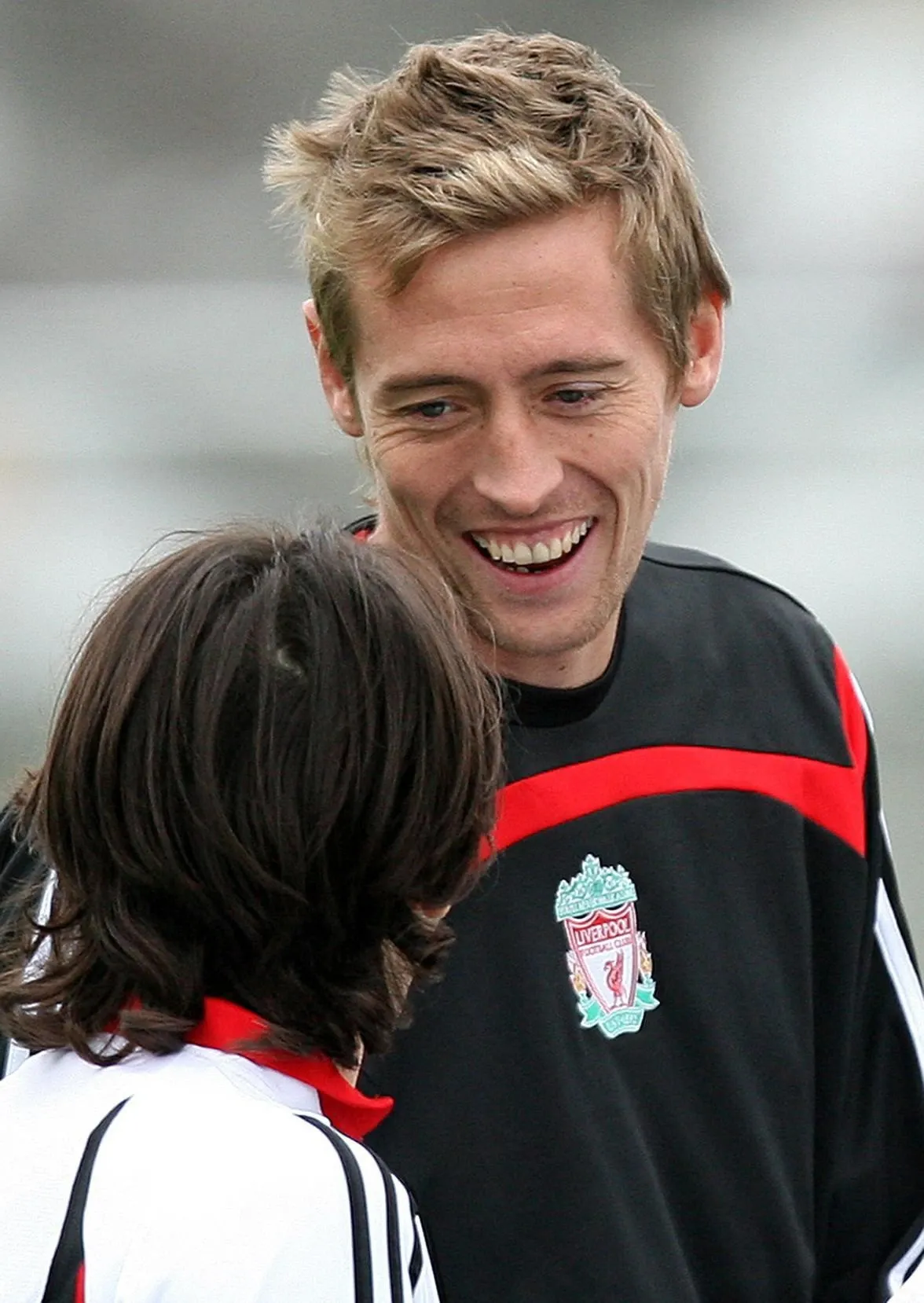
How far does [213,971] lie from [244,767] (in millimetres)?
146

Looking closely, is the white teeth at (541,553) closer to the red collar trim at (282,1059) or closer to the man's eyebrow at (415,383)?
the man's eyebrow at (415,383)

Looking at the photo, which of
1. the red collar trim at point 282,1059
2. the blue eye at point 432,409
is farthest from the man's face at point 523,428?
the red collar trim at point 282,1059

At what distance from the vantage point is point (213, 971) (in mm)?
1388

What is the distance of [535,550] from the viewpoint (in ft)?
6.06

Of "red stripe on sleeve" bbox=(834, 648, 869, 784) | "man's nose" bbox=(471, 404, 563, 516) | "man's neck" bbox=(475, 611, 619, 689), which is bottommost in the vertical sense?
"red stripe on sleeve" bbox=(834, 648, 869, 784)

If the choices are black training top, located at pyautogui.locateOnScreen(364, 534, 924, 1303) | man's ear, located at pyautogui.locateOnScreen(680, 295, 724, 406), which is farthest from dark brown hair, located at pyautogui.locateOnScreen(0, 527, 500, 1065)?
man's ear, located at pyautogui.locateOnScreen(680, 295, 724, 406)

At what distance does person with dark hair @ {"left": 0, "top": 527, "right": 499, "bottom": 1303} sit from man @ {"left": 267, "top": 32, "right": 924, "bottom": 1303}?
31 cm

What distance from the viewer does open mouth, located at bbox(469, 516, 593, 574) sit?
1846 millimetres

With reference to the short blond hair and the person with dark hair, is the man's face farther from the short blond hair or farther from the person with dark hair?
the person with dark hair

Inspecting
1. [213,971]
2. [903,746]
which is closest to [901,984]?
[213,971]

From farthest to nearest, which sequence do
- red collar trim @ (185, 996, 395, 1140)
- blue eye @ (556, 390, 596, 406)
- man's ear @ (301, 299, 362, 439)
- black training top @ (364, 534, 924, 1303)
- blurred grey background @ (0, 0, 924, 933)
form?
blurred grey background @ (0, 0, 924, 933)
man's ear @ (301, 299, 362, 439)
blue eye @ (556, 390, 596, 406)
black training top @ (364, 534, 924, 1303)
red collar trim @ (185, 996, 395, 1140)

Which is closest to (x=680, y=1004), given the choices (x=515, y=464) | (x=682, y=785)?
(x=682, y=785)

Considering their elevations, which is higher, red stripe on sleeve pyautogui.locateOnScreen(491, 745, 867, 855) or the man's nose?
the man's nose

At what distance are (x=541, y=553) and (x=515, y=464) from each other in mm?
94
